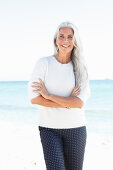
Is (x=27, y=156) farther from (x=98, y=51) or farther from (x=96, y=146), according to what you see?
(x=98, y=51)

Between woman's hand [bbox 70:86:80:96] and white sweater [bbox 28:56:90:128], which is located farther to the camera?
woman's hand [bbox 70:86:80:96]

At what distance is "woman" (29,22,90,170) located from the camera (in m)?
3.10

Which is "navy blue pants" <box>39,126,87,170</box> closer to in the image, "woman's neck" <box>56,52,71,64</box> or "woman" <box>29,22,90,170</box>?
"woman" <box>29,22,90,170</box>

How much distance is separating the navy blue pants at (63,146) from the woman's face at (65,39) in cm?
75

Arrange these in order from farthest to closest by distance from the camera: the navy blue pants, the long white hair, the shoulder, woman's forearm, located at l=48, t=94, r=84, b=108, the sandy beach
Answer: the sandy beach, the long white hair, the shoulder, woman's forearm, located at l=48, t=94, r=84, b=108, the navy blue pants

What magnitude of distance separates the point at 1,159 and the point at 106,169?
1.78m

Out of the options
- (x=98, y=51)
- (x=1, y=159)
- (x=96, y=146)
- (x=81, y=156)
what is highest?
(x=81, y=156)

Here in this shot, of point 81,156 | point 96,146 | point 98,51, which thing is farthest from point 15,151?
point 98,51

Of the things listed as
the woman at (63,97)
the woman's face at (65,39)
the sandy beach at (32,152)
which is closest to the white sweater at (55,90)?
the woman at (63,97)

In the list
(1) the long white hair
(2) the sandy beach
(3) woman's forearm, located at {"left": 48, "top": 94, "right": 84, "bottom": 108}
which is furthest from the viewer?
(2) the sandy beach

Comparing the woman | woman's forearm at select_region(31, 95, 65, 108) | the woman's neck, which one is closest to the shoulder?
the woman

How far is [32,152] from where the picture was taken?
270 inches

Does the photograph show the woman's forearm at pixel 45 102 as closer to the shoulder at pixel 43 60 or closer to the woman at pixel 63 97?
the woman at pixel 63 97

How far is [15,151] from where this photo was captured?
683cm
